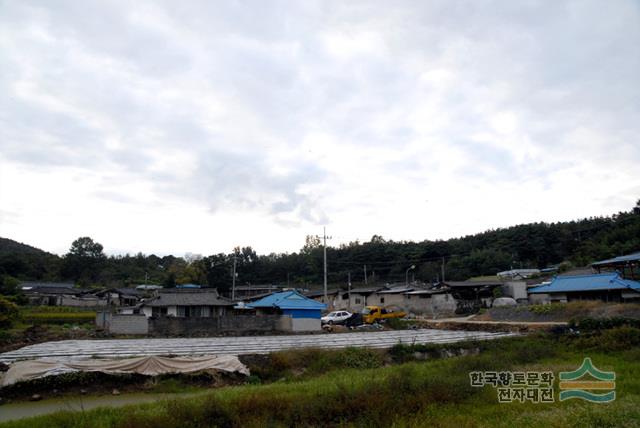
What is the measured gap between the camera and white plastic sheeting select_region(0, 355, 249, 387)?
1174cm

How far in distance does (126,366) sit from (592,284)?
84.4ft

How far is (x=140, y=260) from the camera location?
83000 millimetres

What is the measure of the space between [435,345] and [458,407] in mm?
8219

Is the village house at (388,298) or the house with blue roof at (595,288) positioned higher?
the house with blue roof at (595,288)

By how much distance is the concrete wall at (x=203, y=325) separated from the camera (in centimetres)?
2566

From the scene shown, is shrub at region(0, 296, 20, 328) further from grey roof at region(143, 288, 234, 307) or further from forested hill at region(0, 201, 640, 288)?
forested hill at region(0, 201, 640, 288)

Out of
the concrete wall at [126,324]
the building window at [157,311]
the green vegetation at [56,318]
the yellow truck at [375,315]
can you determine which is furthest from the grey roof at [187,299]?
the yellow truck at [375,315]

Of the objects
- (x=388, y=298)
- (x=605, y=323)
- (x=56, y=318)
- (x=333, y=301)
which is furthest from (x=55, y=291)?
(x=605, y=323)

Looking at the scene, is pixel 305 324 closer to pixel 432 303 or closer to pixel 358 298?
pixel 432 303

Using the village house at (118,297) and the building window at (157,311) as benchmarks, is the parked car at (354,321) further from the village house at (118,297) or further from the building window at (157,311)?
the village house at (118,297)

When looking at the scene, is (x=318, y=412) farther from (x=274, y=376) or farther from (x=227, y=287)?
(x=227, y=287)

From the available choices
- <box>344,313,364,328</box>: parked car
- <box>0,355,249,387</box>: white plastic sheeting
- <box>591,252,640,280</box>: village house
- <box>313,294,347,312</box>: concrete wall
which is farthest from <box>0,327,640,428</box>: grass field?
<box>313,294,347,312</box>: concrete wall

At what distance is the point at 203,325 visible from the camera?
26031mm

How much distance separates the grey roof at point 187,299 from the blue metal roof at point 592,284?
2175 cm
